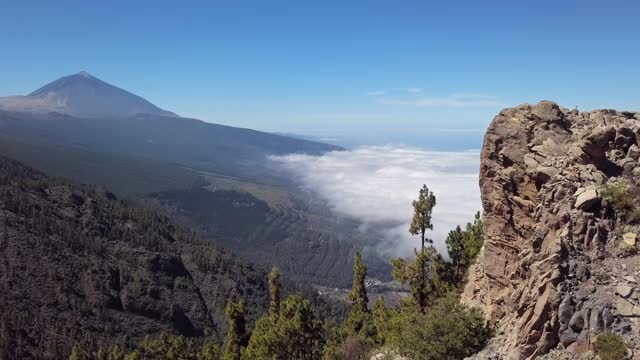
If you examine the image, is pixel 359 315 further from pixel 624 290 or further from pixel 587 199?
pixel 624 290

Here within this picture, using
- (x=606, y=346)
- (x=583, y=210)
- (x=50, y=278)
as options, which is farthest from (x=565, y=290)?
(x=50, y=278)

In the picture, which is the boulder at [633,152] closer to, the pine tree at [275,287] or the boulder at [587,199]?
the boulder at [587,199]

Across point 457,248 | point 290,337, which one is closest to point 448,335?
point 457,248

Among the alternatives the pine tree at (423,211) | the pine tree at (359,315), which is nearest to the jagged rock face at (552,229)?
the pine tree at (423,211)

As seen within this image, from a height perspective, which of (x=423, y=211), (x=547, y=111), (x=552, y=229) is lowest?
(x=423, y=211)

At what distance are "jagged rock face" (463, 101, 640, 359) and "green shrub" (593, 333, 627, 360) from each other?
534 mm

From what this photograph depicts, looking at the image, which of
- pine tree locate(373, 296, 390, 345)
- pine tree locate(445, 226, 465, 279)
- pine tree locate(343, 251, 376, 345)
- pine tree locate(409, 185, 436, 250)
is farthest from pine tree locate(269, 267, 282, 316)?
pine tree locate(445, 226, 465, 279)

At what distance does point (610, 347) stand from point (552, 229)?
20.7ft

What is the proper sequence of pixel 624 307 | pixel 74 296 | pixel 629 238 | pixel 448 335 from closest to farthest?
pixel 624 307, pixel 629 238, pixel 448 335, pixel 74 296

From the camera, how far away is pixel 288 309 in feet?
142

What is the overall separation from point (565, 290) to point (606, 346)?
2770 millimetres

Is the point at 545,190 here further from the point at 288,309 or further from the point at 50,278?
the point at 50,278

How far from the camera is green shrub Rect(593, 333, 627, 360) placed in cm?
1777

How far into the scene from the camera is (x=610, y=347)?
1802 cm
